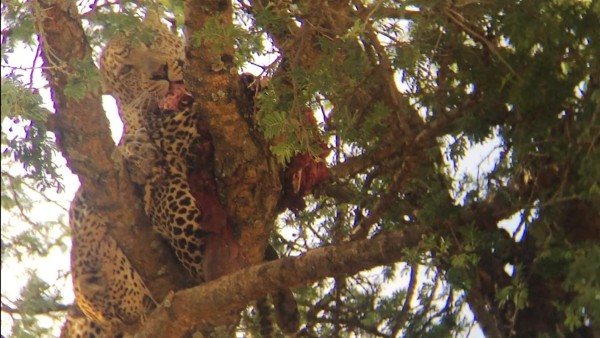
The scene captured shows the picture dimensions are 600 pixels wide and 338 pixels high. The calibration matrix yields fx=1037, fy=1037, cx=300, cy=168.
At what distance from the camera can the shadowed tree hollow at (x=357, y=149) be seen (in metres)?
3.65

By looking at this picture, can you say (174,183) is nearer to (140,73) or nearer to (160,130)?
(160,130)

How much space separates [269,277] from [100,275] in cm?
84

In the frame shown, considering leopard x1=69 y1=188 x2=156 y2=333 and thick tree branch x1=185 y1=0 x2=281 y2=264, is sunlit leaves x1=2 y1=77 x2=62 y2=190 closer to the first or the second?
leopard x1=69 y1=188 x2=156 y2=333

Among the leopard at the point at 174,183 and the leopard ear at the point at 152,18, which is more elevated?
the leopard ear at the point at 152,18

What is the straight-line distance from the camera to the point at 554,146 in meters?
3.69

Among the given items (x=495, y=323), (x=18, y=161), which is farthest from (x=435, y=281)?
(x=18, y=161)

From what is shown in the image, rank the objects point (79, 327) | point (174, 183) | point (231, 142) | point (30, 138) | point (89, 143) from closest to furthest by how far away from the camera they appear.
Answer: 1. point (30, 138)
2. point (89, 143)
3. point (231, 142)
4. point (174, 183)
5. point (79, 327)

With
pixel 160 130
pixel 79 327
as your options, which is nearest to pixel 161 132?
pixel 160 130

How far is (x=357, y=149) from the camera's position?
14.4 feet

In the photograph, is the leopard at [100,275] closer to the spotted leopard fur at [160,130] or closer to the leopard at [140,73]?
the spotted leopard fur at [160,130]


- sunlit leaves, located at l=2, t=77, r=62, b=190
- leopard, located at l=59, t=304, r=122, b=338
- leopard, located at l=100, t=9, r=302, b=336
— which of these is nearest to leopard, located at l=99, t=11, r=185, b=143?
leopard, located at l=100, t=9, r=302, b=336

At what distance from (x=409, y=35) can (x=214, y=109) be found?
84cm

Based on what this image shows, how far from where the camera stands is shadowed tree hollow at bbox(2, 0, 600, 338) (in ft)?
12.0

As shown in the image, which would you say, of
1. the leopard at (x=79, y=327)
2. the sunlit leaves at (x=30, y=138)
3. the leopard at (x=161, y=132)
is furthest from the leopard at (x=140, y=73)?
the leopard at (x=79, y=327)
